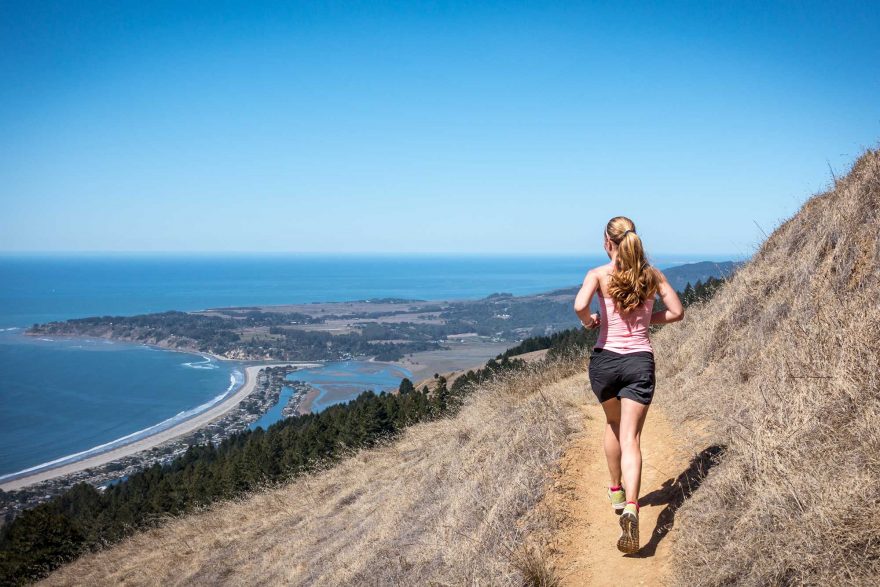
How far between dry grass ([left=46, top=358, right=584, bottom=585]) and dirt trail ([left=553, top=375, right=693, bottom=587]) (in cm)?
20

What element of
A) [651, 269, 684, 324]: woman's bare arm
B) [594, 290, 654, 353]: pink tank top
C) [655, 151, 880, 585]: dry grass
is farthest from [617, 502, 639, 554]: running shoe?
[651, 269, 684, 324]: woman's bare arm

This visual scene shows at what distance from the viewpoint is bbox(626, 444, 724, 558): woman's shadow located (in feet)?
13.5

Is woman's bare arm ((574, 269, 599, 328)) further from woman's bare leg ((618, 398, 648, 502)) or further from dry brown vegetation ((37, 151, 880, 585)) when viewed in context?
dry brown vegetation ((37, 151, 880, 585))

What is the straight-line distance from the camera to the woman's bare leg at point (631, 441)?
3.82 meters

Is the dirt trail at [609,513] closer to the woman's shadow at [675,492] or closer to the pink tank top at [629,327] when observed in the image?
the woman's shadow at [675,492]

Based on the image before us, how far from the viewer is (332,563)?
274 inches

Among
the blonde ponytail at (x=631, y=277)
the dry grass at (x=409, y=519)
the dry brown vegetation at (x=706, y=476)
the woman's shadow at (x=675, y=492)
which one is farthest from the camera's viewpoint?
the dry grass at (x=409, y=519)

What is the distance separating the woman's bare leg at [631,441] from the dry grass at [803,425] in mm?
479

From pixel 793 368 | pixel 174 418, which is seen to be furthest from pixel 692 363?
pixel 174 418

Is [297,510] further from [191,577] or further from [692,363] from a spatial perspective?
[692,363]

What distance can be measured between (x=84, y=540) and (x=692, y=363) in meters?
23.7

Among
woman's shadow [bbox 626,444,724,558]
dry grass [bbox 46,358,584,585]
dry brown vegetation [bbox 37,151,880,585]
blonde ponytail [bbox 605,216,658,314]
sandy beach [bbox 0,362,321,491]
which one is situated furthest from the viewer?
sandy beach [bbox 0,362,321,491]

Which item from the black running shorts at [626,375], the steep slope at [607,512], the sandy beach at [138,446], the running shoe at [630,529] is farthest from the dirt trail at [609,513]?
the sandy beach at [138,446]

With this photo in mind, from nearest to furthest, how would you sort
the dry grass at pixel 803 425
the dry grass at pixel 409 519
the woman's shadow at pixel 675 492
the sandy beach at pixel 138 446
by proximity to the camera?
the dry grass at pixel 803 425 < the woman's shadow at pixel 675 492 < the dry grass at pixel 409 519 < the sandy beach at pixel 138 446
